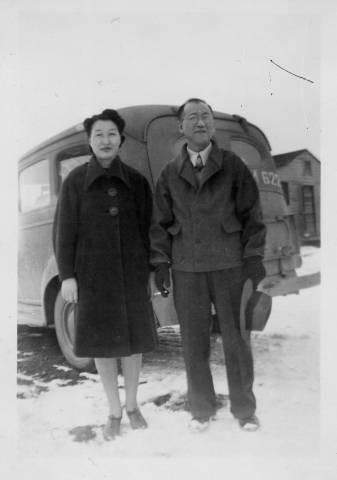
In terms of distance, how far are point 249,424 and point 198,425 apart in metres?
0.30

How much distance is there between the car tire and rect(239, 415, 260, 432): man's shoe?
115cm

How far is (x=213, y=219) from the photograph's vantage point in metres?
2.47

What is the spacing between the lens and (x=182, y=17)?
2.81 metres

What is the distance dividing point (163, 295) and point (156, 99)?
1.25 metres

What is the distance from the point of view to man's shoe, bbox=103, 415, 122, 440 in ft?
8.61

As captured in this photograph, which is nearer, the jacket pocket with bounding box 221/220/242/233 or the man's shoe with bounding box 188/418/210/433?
the jacket pocket with bounding box 221/220/242/233

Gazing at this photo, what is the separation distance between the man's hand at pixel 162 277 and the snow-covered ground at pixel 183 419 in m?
0.68

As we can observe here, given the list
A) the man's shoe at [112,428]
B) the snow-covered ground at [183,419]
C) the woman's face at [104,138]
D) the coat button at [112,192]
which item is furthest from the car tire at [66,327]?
the woman's face at [104,138]

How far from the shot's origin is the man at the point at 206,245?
247 cm

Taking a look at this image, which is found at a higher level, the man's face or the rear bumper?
the man's face

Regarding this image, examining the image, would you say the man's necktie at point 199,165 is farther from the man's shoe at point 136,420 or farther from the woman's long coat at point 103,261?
the man's shoe at point 136,420

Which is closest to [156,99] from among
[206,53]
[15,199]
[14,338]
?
[206,53]

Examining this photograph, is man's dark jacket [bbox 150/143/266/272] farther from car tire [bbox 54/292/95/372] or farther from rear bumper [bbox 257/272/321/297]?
car tire [bbox 54/292/95/372]

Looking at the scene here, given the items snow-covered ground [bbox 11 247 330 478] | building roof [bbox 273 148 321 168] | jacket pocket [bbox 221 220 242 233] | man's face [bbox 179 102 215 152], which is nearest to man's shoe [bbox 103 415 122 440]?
snow-covered ground [bbox 11 247 330 478]
